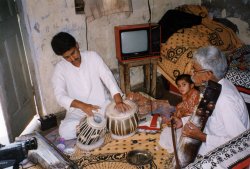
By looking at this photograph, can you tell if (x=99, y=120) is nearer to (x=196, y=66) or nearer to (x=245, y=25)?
(x=196, y=66)

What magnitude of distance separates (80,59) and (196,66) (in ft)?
5.46

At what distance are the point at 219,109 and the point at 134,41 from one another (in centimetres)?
265

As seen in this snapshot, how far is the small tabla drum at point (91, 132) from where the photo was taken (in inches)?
121

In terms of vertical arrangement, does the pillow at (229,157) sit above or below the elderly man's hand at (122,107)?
above

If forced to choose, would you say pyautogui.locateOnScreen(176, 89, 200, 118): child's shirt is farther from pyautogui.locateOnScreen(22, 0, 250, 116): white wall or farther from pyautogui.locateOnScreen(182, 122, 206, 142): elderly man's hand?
pyautogui.locateOnScreen(22, 0, 250, 116): white wall

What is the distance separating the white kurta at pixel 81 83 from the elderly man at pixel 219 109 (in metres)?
1.34

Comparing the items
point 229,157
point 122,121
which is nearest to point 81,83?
point 122,121

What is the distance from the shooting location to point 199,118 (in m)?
2.39

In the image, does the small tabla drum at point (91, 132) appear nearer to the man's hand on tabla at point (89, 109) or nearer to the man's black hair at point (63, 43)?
the man's hand on tabla at point (89, 109)

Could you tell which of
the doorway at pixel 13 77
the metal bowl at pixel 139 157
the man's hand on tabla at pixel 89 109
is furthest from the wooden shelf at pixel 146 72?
the metal bowl at pixel 139 157

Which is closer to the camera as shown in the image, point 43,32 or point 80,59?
point 80,59

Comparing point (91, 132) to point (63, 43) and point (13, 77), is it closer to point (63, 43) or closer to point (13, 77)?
point (63, 43)

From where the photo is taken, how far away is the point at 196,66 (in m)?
2.49

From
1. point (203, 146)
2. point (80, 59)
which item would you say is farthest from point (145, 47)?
point (203, 146)
